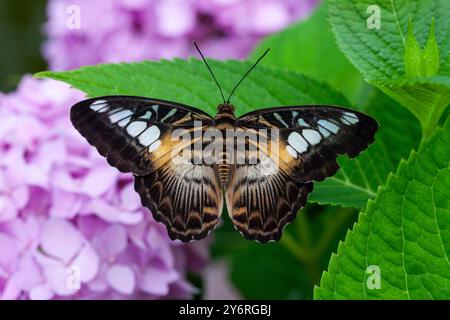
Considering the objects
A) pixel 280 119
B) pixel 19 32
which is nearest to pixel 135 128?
pixel 280 119

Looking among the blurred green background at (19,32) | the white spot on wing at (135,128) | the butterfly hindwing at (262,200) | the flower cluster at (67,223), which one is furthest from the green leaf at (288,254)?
the blurred green background at (19,32)

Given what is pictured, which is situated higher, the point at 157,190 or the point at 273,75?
the point at 273,75

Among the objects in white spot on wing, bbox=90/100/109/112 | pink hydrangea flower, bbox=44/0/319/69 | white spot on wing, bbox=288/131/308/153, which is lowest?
white spot on wing, bbox=288/131/308/153

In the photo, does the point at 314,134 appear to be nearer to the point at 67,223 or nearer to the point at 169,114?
the point at 169,114

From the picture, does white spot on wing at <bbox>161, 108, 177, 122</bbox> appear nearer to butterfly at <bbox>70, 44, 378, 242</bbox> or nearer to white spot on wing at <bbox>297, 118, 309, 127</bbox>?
butterfly at <bbox>70, 44, 378, 242</bbox>

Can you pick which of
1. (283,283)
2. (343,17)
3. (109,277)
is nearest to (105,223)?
(109,277)

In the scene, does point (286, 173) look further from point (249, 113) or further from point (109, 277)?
point (109, 277)

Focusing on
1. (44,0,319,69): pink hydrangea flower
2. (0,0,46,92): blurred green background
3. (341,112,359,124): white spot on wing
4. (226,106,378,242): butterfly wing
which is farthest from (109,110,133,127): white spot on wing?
(0,0,46,92): blurred green background
